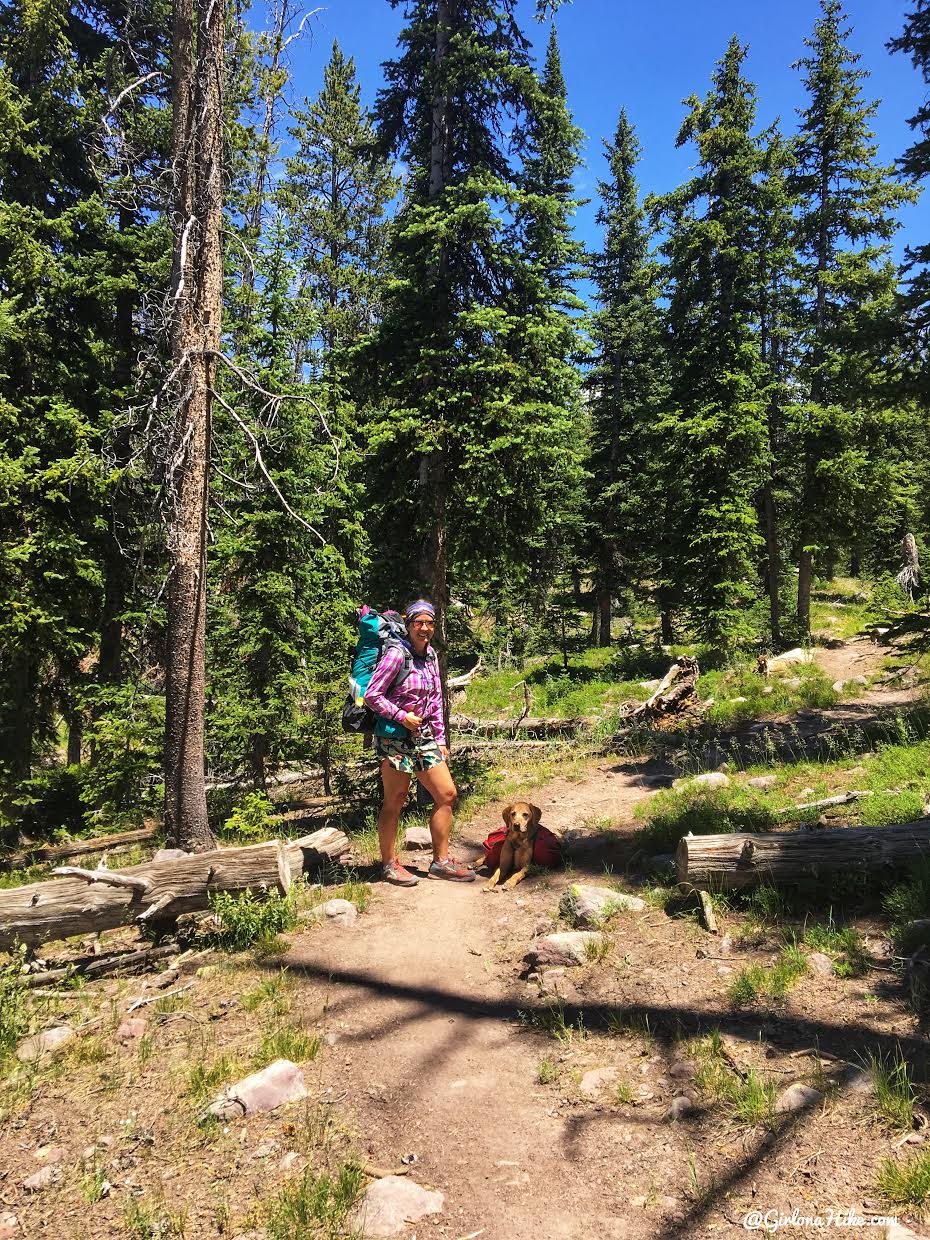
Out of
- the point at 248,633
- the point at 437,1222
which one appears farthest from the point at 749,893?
the point at 248,633

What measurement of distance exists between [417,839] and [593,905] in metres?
3.17

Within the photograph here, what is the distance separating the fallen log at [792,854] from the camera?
505 cm

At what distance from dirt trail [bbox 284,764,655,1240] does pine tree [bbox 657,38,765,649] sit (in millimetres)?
14602

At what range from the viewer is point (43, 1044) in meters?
4.59

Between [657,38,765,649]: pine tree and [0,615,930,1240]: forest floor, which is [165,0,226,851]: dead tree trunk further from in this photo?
[657,38,765,649]: pine tree

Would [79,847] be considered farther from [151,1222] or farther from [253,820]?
[151,1222]

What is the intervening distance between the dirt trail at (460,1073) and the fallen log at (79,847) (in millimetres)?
4969

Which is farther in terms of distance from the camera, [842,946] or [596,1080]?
[842,946]

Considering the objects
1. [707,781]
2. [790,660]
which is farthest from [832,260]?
[707,781]

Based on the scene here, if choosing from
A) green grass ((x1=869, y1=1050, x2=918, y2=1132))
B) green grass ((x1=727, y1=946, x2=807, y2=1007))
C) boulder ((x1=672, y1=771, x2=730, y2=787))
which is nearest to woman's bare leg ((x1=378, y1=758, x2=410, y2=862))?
green grass ((x1=727, y1=946, x2=807, y2=1007))

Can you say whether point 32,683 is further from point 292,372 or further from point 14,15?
point 14,15

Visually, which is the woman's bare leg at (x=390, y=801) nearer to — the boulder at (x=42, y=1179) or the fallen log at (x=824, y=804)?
the boulder at (x=42, y=1179)

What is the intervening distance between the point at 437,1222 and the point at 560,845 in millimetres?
4551

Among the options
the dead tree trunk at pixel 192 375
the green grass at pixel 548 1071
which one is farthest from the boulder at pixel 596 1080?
the dead tree trunk at pixel 192 375
